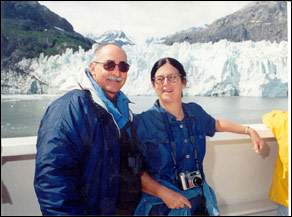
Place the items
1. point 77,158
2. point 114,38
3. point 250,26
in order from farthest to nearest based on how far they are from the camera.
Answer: point 250,26
point 114,38
point 77,158

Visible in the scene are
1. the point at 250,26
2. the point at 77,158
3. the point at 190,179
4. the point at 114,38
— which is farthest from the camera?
the point at 250,26

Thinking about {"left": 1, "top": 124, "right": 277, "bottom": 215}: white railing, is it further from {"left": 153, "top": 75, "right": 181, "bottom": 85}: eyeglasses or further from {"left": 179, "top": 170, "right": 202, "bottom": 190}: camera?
{"left": 153, "top": 75, "right": 181, "bottom": 85}: eyeglasses

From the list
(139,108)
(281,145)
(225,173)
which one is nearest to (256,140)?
(281,145)

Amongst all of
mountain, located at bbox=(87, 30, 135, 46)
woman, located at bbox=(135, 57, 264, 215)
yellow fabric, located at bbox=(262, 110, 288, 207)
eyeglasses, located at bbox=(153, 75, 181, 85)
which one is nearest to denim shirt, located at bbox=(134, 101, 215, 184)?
woman, located at bbox=(135, 57, 264, 215)

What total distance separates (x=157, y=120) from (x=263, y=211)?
0.91m

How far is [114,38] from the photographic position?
179 cm

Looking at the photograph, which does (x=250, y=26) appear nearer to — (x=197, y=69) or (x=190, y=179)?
(x=197, y=69)

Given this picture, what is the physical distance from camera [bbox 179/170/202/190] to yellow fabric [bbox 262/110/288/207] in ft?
1.67

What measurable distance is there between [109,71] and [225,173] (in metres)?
0.88

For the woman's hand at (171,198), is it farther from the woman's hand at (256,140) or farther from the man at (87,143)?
the woman's hand at (256,140)

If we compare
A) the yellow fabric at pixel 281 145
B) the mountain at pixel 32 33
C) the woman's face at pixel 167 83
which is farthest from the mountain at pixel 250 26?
the mountain at pixel 32 33

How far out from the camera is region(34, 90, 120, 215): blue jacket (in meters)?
1.59

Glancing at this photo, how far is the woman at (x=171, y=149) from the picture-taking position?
72.4 inches

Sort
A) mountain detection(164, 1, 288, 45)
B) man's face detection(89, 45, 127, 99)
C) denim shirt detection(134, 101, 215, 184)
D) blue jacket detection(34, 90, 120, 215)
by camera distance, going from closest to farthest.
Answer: blue jacket detection(34, 90, 120, 215) → man's face detection(89, 45, 127, 99) → denim shirt detection(134, 101, 215, 184) → mountain detection(164, 1, 288, 45)
